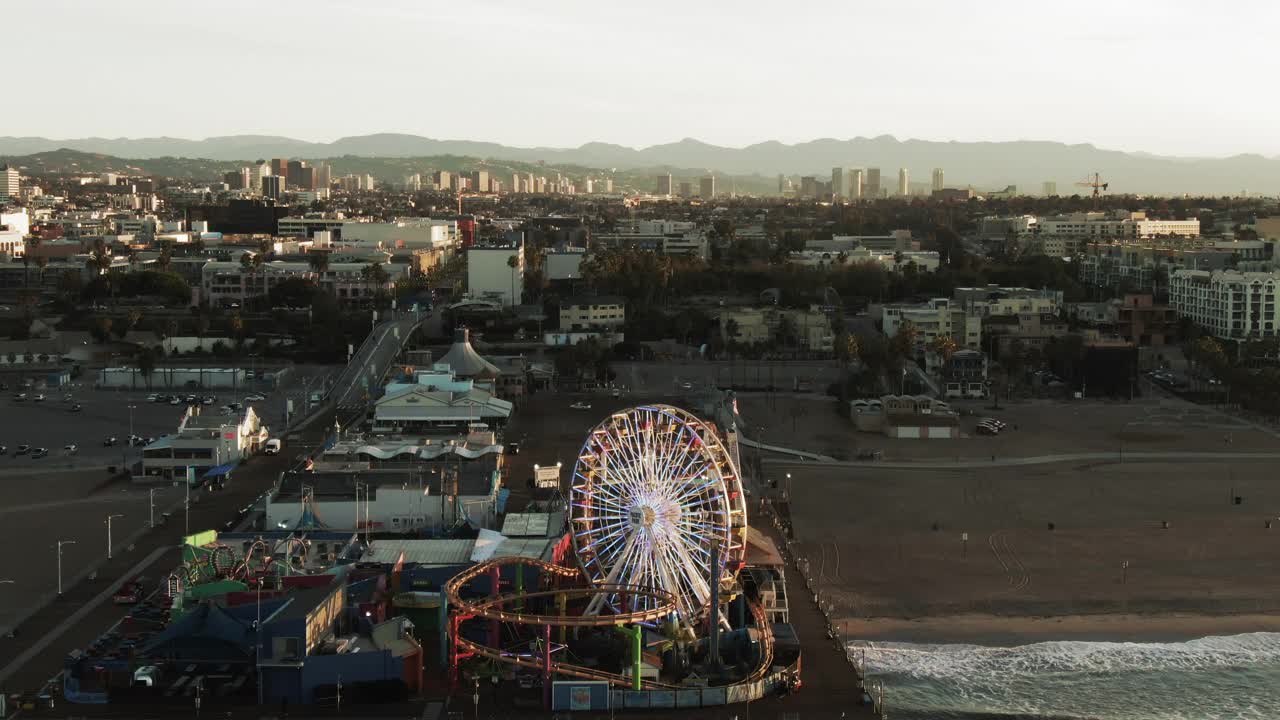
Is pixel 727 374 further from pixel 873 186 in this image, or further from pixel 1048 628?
pixel 873 186

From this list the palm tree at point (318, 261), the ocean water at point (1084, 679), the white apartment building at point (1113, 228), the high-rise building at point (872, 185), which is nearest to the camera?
the ocean water at point (1084, 679)

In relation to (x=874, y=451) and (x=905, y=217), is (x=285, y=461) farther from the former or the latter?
(x=905, y=217)

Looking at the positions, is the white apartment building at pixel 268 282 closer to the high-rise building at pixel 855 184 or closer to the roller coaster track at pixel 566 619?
the roller coaster track at pixel 566 619

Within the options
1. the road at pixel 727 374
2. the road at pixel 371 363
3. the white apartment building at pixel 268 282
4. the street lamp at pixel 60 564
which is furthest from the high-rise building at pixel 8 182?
the street lamp at pixel 60 564

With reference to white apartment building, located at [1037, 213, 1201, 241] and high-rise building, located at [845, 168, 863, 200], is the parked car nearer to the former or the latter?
white apartment building, located at [1037, 213, 1201, 241]

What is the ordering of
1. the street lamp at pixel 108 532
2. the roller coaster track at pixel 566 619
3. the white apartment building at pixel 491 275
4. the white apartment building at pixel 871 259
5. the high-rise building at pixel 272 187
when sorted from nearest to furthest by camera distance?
the roller coaster track at pixel 566 619 < the street lamp at pixel 108 532 < the white apartment building at pixel 491 275 < the white apartment building at pixel 871 259 < the high-rise building at pixel 272 187

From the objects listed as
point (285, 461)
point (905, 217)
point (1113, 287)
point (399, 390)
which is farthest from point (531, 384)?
point (905, 217)

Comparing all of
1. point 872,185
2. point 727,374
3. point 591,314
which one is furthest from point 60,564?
point 872,185

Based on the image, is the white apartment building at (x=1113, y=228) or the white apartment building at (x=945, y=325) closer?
the white apartment building at (x=945, y=325)
